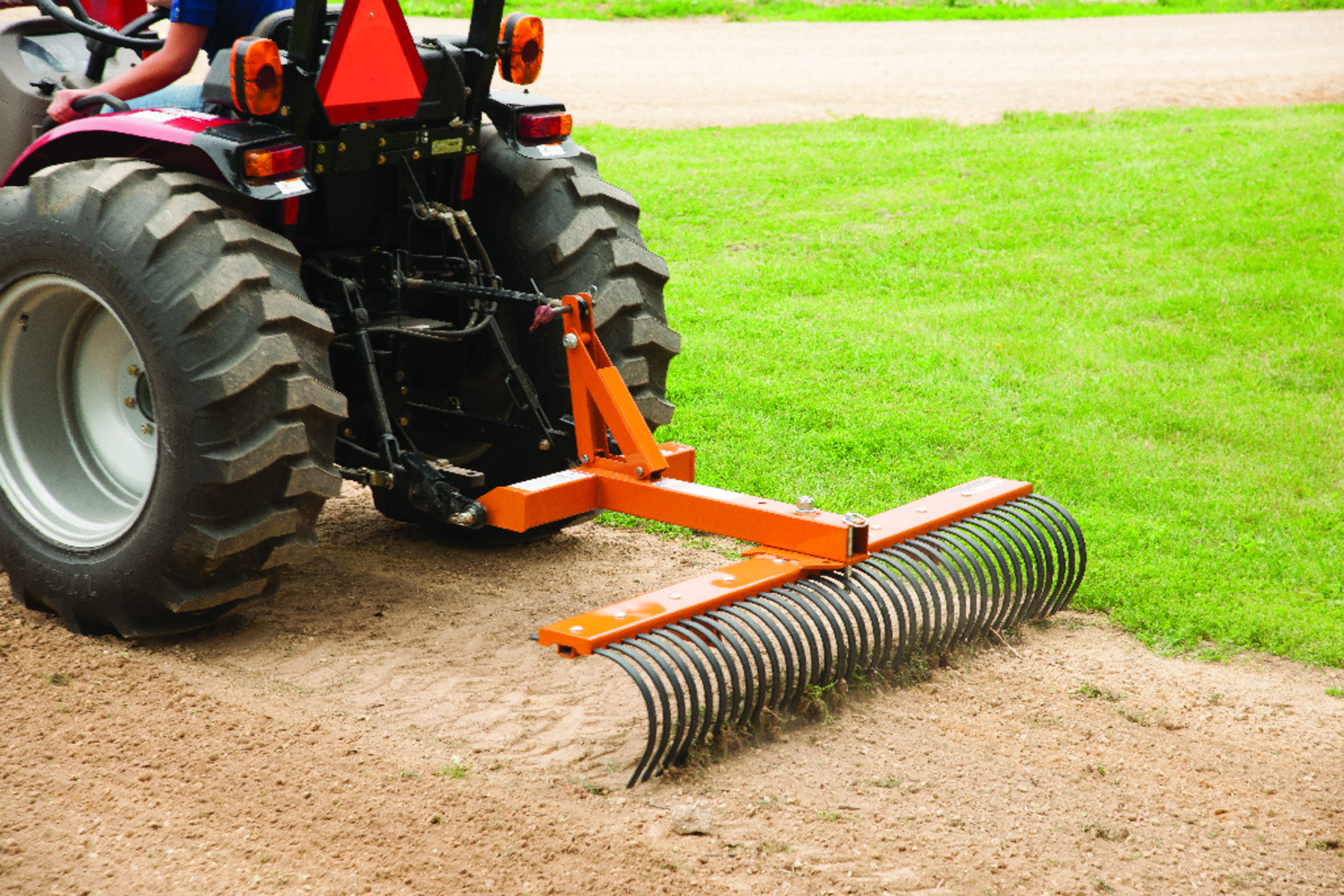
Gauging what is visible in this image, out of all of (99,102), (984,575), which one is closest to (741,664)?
(984,575)

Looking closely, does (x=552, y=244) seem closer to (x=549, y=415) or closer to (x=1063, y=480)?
(x=549, y=415)

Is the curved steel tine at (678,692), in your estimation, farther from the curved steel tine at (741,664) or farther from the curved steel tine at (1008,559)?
the curved steel tine at (1008,559)

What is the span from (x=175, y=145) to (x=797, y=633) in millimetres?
2345

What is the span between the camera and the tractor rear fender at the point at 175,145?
3855 millimetres

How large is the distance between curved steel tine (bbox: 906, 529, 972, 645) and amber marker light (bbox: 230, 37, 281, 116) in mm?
2316

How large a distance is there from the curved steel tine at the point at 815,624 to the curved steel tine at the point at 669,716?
1.60 feet

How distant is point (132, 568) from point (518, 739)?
1.27 metres

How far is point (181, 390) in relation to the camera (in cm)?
384

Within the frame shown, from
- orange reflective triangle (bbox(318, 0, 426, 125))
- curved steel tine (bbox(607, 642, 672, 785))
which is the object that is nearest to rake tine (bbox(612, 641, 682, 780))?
curved steel tine (bbox(607, 642, 672, 785))

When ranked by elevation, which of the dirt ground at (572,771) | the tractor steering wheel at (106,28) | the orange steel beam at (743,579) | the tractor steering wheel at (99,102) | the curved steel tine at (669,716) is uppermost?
the tractor steering wheel at (106,28)

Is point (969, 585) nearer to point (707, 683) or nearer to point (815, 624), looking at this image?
point (815, 624)

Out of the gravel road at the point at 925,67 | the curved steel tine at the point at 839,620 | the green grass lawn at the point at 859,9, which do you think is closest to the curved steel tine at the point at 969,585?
the curved steel tine at the point at 839,620

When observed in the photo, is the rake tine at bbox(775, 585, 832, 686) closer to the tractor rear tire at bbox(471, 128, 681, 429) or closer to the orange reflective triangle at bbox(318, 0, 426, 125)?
the tractor rear tire at bbox(471, 128, 681, 429)

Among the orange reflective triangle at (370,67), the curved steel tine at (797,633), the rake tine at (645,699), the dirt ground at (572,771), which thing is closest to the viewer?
the dirt ground at (572,771)
